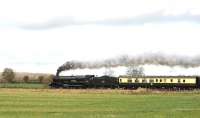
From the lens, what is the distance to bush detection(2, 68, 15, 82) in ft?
492

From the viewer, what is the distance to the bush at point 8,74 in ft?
492

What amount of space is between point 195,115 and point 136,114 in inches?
165

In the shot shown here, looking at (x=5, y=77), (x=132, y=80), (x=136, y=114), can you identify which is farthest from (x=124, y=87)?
(x=136, y=114)

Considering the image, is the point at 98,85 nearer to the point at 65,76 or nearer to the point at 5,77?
the point at 65,76

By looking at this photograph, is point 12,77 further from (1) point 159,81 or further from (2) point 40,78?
(1) point 159,81

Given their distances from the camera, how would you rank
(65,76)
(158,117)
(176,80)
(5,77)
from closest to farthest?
1. (158,117)
2. (176,80)
3. (65,76)
4. (5,77)

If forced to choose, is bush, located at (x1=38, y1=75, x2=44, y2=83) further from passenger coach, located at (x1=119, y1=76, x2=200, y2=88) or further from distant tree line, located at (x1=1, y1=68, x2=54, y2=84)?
passenger coach, located at (x1=119, y1=76, x2=200, y2=88)

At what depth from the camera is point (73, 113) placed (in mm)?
39500

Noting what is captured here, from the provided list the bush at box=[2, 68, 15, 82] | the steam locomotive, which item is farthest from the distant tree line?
the steam locomotive

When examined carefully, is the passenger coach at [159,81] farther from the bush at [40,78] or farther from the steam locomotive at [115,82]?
the bush at [40,78]

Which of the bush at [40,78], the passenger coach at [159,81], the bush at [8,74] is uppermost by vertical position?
the bush at [8,74]

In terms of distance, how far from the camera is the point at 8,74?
504ft

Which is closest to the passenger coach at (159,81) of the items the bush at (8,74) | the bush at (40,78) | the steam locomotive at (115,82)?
the steam locomotive at (115,82)

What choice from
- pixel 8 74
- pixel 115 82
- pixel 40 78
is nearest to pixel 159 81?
pixel 115 82
